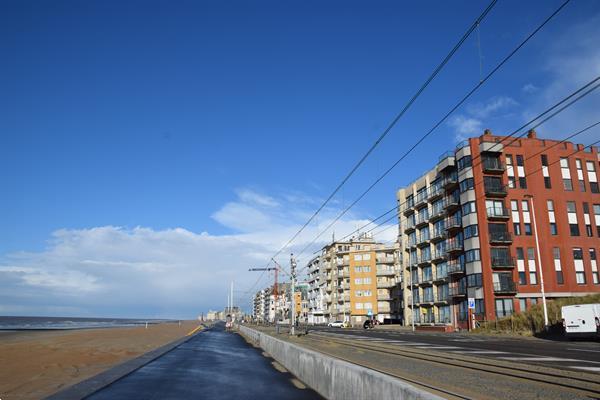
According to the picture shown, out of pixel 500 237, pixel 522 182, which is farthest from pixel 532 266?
pixel 522 182

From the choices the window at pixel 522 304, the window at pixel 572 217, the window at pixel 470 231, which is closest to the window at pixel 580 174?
the window at pixel 572 217

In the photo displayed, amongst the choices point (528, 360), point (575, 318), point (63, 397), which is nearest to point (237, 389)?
point (63, 397)

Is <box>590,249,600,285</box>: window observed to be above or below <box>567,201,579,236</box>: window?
below

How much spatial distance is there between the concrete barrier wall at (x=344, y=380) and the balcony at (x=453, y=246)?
48.3 m

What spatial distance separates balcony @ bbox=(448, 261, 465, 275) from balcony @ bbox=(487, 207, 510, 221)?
732 cm

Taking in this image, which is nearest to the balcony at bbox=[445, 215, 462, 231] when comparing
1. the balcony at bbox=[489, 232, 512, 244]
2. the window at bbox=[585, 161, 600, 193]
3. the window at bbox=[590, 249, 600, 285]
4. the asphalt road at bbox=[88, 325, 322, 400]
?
the balcony at bbox=[489, 232, 512, 244]

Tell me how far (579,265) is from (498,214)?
36.5 feet

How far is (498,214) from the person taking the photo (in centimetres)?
5588

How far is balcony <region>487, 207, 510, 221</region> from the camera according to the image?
182 feet

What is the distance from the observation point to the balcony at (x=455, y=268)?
5900cm

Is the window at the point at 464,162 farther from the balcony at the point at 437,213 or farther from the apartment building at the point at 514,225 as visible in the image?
the balcony at the point at 437,213

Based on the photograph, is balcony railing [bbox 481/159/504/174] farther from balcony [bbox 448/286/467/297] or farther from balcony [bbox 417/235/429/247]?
balcony [bbox 417/235/429/247]

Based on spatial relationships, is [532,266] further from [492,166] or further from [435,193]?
[435,193]

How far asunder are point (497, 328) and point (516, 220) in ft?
49.9
